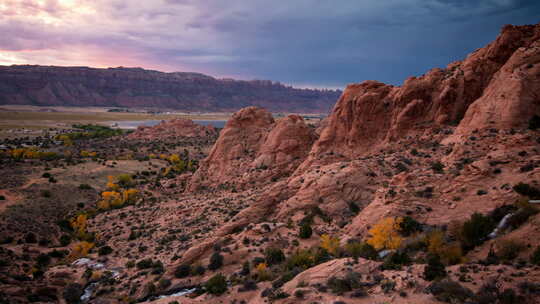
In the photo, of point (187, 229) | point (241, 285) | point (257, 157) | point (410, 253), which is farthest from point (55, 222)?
point (410, 253)

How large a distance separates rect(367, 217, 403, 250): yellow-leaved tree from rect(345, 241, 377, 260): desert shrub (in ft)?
1.46

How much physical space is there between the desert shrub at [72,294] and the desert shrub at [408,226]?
2341 cm

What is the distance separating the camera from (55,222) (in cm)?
4538

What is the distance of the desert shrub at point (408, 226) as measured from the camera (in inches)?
787

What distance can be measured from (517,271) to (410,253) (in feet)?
18.1

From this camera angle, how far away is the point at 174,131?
12650cm

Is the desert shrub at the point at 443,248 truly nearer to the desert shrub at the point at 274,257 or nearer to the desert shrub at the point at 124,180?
the desert shrub at the point at 274,257

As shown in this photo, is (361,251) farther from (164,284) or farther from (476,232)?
(164,284)

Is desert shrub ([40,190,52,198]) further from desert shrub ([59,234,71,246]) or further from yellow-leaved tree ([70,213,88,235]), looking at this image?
desert shrub ([59,234,71,246])

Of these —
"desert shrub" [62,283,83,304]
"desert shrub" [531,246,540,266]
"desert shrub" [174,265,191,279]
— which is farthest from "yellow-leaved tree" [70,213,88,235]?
"desert shrub" [531,246,540,266]

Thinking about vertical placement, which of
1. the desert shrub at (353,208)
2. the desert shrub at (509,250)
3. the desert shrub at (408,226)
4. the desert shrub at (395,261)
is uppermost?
the desert shrub at (509,250)

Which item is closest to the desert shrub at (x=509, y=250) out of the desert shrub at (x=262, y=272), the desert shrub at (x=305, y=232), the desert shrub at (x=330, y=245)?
the desert shrub at (x=330, y=245)

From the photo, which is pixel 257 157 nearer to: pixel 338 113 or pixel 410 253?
pixel 338 113

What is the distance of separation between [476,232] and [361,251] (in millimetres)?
5776
